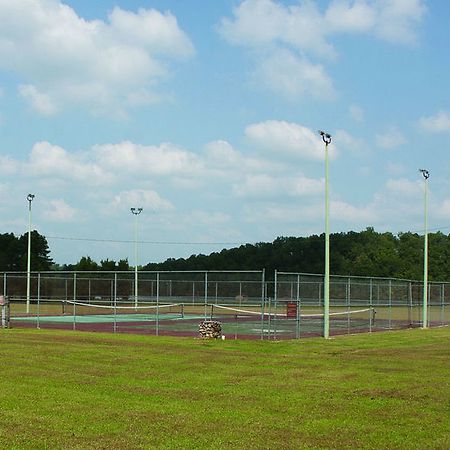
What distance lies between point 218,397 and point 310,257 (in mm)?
102389

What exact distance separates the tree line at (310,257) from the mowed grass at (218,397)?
7152 cm

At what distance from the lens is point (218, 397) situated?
Result: 45.4ft

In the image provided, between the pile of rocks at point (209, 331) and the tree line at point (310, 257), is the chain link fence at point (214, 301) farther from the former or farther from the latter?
the tree line at point (310, 257)

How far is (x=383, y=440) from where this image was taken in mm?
10094

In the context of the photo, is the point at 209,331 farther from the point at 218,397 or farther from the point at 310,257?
the point at 310,257

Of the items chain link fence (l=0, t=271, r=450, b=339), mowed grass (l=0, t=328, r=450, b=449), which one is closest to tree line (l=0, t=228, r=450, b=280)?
chain link fence (l=0, t=271, r=450, b=339)

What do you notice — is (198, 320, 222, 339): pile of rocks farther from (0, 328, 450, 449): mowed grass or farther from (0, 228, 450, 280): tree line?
(0, 228, 450, 280): tree line

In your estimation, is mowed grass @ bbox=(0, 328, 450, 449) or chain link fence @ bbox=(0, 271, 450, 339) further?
chain link fence @ bbox=(0, 271, 450, 339)

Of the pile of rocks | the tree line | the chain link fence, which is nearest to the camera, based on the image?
the pile of rocks

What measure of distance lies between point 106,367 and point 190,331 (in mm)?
16511

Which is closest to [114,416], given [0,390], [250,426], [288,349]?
[250,426]

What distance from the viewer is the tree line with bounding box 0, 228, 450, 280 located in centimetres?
10006

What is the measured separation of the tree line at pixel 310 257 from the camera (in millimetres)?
100062

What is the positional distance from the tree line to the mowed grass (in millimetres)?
71516
